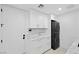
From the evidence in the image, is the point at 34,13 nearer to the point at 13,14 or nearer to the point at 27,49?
the point at 13,14

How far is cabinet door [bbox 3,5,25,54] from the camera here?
121 cm

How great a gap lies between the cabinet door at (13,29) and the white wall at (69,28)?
838 mm

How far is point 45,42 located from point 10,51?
0.82 metres

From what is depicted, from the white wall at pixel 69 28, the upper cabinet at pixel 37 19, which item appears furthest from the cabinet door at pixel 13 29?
the white wall at pixel 69 28

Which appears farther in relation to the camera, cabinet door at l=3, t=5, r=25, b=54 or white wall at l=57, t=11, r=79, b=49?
cabinet door at l=3, t=5, r=25, b=54

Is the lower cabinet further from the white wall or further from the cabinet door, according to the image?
the white wall

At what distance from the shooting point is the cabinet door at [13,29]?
3.97ft

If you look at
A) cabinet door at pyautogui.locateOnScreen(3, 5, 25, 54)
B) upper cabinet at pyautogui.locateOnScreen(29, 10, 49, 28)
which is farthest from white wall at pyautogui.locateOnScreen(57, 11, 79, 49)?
cabinet door at pyautogui.locateOnScreen(3, 5, 25, 54)

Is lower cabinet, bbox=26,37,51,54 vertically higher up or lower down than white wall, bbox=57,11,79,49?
lower down

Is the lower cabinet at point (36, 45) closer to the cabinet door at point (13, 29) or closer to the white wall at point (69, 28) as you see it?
the cabinet door at point (13, 29)

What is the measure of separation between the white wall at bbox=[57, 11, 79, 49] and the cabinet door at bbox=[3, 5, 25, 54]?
33.0 inches

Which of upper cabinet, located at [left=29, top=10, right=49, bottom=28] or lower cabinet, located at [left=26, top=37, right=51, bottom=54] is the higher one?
upper cabinet, located at [left=29, top=10, right=49, bottom=28]

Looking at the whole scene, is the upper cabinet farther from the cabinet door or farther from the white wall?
the white wall
